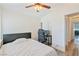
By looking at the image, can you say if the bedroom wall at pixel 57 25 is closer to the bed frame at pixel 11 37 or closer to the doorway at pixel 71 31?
the doorway at pixel 71 31

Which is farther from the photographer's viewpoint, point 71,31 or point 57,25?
point 57,25

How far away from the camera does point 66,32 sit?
6.07ft

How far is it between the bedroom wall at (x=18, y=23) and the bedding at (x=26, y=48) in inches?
5.4

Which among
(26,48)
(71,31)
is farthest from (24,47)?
(71,31)

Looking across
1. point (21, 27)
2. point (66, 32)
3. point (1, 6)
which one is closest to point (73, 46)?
point (66, 32)

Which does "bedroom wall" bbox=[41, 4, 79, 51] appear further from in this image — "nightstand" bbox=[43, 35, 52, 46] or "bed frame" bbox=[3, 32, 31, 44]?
"bed frame" bbox=[3, 32, 31, 44]

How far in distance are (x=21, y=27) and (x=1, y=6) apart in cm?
46

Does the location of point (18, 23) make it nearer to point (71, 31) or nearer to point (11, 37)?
point (11, 37)

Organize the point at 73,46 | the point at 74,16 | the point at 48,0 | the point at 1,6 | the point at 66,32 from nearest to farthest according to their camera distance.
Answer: the point at 48,0 < the point at 1,6 < the point at 74,16 < the point at 66,32 < the point at 73,46

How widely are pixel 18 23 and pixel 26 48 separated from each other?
44 cm

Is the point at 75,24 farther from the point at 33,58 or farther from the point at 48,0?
the point at 33,58

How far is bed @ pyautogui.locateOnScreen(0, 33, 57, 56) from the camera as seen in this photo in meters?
1.63

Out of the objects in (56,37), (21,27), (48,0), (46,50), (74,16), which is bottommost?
(46,50)

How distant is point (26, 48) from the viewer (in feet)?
5.66
